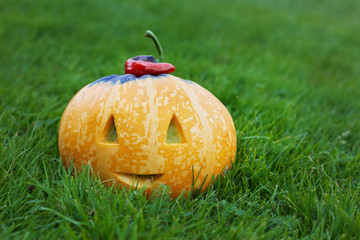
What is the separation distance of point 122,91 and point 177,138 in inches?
17.1

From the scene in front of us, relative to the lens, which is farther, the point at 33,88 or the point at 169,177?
the point at 33,88

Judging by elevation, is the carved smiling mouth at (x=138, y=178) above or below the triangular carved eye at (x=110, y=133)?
below

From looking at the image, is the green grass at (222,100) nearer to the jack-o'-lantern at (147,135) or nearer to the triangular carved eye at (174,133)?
the jack-o'-lantern at (147,135)

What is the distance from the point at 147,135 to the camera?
1899 millimetres

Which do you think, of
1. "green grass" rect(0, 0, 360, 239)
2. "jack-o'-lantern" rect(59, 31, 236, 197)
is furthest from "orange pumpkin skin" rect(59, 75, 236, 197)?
"green grass" rect(0, 0, 360, 239)

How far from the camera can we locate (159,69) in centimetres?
216

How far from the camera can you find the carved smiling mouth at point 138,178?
1.95 metres

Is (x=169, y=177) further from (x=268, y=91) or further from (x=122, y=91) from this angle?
(x=268, y=91)

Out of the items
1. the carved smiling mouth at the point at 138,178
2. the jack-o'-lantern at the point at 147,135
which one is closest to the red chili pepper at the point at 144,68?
the jack-o'-lantern at the point at 147,135

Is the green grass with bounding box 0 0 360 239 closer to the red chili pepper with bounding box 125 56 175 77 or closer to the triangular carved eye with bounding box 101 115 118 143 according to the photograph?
the triangular carved eye with bounding box 101 115 118 143

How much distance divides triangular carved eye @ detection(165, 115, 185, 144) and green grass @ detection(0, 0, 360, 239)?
0.99 ft

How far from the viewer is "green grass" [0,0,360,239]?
177 centimetres

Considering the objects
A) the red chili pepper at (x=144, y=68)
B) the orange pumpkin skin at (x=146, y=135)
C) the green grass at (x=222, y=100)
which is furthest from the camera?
the red chili pepper at (x=144, y=68)

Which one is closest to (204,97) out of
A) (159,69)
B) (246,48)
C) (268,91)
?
(159,69)
